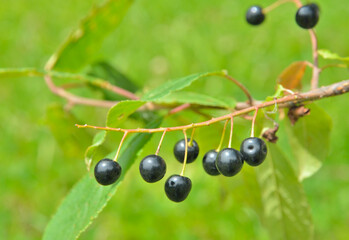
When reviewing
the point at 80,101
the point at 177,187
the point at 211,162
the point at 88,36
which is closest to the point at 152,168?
the point at 177,187

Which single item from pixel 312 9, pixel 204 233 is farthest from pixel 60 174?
pixel 312 9

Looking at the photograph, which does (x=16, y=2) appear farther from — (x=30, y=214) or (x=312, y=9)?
(x=312, y=9)

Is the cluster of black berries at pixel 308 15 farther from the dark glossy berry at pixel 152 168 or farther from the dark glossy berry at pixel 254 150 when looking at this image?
the dark glossy berry at pixel 152 168

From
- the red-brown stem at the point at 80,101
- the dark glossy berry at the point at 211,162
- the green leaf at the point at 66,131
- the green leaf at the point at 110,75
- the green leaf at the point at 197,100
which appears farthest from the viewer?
the green leaf at the point at 110,75

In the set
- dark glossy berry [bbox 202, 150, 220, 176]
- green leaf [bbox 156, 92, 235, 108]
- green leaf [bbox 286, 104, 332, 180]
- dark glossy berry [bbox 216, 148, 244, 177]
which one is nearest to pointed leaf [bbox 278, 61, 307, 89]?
green leaf [bbox 286, 104, 332, 180]

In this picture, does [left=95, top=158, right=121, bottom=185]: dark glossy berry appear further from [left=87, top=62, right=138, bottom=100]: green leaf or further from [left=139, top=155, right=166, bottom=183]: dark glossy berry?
[left=87, top=62, right=138, bottom=100]: green leaf

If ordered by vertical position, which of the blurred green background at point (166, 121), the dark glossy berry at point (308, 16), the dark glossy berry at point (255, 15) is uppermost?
the blurred green background at point (166, 121)

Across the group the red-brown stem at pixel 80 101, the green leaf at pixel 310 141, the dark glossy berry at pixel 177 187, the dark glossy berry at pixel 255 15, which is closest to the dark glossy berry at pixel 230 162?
the dark glossy berry at pixel 177 187
